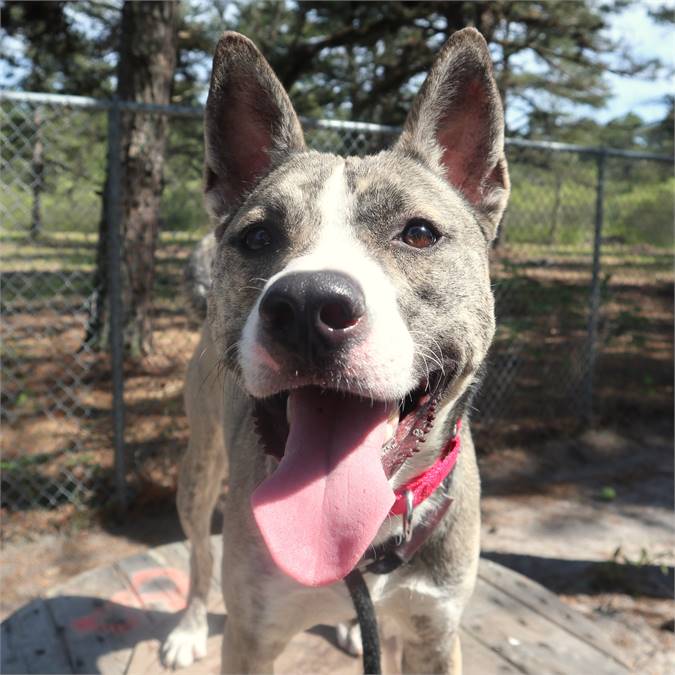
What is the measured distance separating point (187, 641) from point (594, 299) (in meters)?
5.48

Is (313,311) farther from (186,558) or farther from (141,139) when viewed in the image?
(141,139)

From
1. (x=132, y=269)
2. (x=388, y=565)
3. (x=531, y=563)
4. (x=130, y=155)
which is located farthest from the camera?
A: (x=132, y=269)

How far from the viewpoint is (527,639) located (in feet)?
11.1

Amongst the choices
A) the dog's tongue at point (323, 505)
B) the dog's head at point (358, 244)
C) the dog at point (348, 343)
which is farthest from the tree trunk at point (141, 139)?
the dog's tongue at point (323, 505)

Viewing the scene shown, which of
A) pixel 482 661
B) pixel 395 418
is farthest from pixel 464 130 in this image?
pixel 482 661

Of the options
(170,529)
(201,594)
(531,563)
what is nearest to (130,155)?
(170,529)

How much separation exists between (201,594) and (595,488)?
4.12 m

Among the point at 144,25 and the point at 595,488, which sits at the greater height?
the point at 144,25

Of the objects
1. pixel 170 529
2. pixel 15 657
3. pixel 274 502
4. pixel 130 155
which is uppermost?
pixel 130 155

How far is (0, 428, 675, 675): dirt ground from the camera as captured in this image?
4242mm

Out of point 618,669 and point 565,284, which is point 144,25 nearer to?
point 618,669

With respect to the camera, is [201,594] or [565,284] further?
[565,284]

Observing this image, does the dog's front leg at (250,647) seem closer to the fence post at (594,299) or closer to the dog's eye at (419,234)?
the dog's eye at (419,234)

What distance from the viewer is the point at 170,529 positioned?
520 cm
